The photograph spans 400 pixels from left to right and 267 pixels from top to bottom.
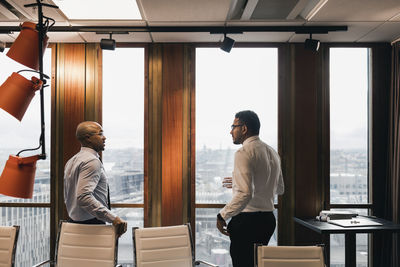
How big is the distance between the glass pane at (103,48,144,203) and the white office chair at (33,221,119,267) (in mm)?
1582

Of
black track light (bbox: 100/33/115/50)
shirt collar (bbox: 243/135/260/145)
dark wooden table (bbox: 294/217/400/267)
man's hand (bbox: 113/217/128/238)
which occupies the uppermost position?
black track light (bbox: 100/33/115/50)

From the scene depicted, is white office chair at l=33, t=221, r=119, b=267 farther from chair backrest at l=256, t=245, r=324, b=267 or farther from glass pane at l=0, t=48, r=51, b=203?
glass pane at l=0, t=48, r=51, b=203

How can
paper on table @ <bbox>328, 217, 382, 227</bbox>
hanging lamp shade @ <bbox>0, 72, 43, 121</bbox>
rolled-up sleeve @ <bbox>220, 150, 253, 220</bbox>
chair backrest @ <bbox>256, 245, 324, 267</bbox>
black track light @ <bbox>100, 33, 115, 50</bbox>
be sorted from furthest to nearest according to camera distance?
black track light @ <bbox>100, 33, 115, 50</bbox>, paper on table @ <bbox>328, 217, 382, 227</bbox>, rolled-up sleeve @ <bbox>220, 150, 253, 220</bbox>, chair backrest @ <bbox>256, 245, 324, 267</bbox>, hanging lamp shade @ <bbox>0, 72, 43, 121</bbox>

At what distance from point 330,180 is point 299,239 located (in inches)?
30.5

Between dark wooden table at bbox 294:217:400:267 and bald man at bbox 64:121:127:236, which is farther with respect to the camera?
dark wooden table at bbox 294:217:400:267

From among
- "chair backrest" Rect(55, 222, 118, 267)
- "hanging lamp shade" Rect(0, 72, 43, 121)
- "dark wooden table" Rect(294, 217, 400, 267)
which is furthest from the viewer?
"dark wooden table" Rect(294, 217, 400, 267)

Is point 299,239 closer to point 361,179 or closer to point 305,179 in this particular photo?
point 305,179

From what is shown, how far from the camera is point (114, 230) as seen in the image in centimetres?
250

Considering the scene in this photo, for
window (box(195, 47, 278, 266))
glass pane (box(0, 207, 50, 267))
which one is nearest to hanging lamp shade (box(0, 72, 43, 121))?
window (box(195, 47, 278, 266))

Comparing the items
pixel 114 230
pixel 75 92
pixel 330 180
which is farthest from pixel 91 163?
pixel 330 180

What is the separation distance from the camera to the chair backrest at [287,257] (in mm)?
2176

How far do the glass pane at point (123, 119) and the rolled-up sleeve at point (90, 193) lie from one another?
4.47 feet

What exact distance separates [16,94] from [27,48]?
25 cm

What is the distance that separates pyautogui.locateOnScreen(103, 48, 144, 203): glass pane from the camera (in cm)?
413
